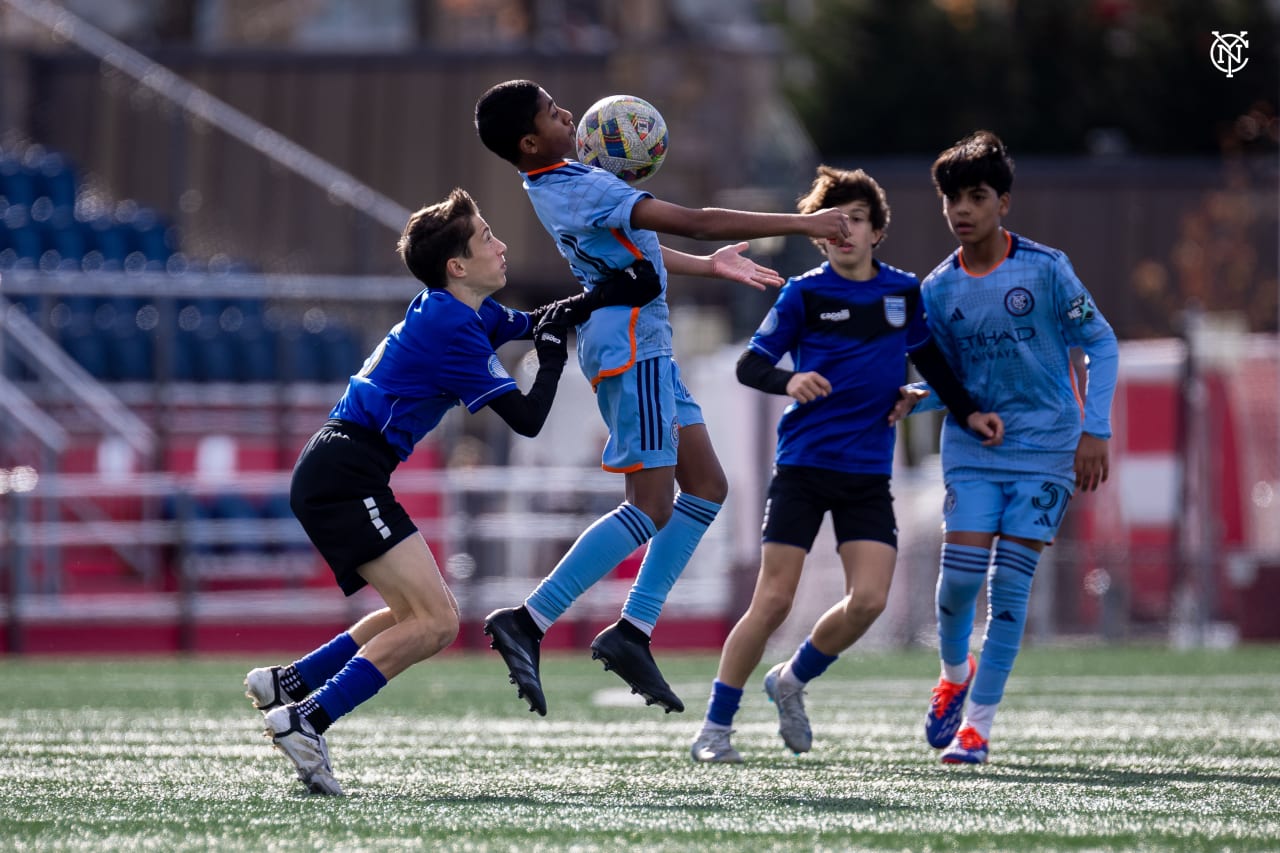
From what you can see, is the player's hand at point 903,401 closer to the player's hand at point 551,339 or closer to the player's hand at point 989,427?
the player's hand at point 989,427

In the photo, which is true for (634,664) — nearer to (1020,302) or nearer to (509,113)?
(509,113)

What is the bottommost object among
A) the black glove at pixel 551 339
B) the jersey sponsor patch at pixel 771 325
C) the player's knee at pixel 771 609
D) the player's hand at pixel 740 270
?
the player's knee at pixel 771 609

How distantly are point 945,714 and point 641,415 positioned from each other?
145 cm

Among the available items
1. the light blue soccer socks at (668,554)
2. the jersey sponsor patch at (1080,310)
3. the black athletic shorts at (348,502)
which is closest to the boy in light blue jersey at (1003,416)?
the jersey sponsor patch at (1080,310)

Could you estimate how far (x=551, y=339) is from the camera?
5539 millimetres

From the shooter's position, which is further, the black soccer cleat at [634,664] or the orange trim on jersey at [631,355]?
the orange trim on jersey at [631,355]

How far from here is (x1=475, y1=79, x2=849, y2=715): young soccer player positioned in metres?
5.70

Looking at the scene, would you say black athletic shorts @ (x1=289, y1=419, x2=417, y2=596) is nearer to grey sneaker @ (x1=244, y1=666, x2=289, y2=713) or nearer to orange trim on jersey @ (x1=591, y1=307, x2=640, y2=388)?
grey sneaker @ (x1=244, y1=666, x2=289, y2=713)

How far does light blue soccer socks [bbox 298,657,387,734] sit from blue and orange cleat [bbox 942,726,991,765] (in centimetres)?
178

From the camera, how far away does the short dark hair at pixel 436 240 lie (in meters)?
5.61

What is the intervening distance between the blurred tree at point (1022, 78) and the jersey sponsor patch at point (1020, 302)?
89.1 ft

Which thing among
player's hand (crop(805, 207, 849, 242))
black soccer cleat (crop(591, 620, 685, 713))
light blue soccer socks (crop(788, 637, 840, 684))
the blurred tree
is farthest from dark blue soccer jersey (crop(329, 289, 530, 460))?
the blurred tree

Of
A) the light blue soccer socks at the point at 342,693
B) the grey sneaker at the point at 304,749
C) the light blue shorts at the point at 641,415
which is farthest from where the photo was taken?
the light blue shorts at the point at 641,415

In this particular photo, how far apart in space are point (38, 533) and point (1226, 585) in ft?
27.0
